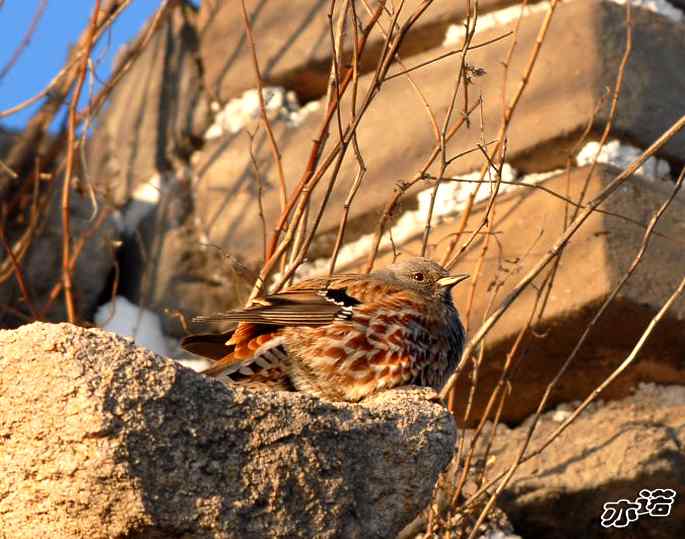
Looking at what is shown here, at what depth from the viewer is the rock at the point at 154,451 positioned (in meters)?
2.37

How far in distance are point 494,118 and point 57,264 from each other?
5.81 feet

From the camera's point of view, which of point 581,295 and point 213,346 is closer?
point 213,346

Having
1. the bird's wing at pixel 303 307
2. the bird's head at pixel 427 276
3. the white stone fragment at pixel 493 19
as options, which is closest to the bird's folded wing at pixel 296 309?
the bird's wing at pixel 303 307

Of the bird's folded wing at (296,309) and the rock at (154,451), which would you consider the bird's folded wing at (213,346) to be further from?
the rock at (154,451)

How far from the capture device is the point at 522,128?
4.69m

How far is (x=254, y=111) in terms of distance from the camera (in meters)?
5.26

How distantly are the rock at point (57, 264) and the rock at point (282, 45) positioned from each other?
2.53 feet

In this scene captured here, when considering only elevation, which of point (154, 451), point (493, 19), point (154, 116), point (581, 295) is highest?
point (493, 19)

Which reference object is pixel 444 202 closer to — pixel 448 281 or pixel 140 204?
pixel 448 281

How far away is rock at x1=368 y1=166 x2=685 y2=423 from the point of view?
13.9 ft

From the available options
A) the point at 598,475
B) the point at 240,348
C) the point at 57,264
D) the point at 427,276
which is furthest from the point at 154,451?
the point at 57,264

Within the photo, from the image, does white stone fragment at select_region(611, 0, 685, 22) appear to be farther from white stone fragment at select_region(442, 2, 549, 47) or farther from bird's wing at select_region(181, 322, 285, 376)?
bird's wing at select_region(181, 322, 285, 376)

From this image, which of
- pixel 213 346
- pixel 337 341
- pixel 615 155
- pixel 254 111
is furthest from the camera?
pixel 254 111

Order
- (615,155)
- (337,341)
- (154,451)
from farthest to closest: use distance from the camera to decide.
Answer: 1. (615,155)
2. (337,341)
3. (154,451)
